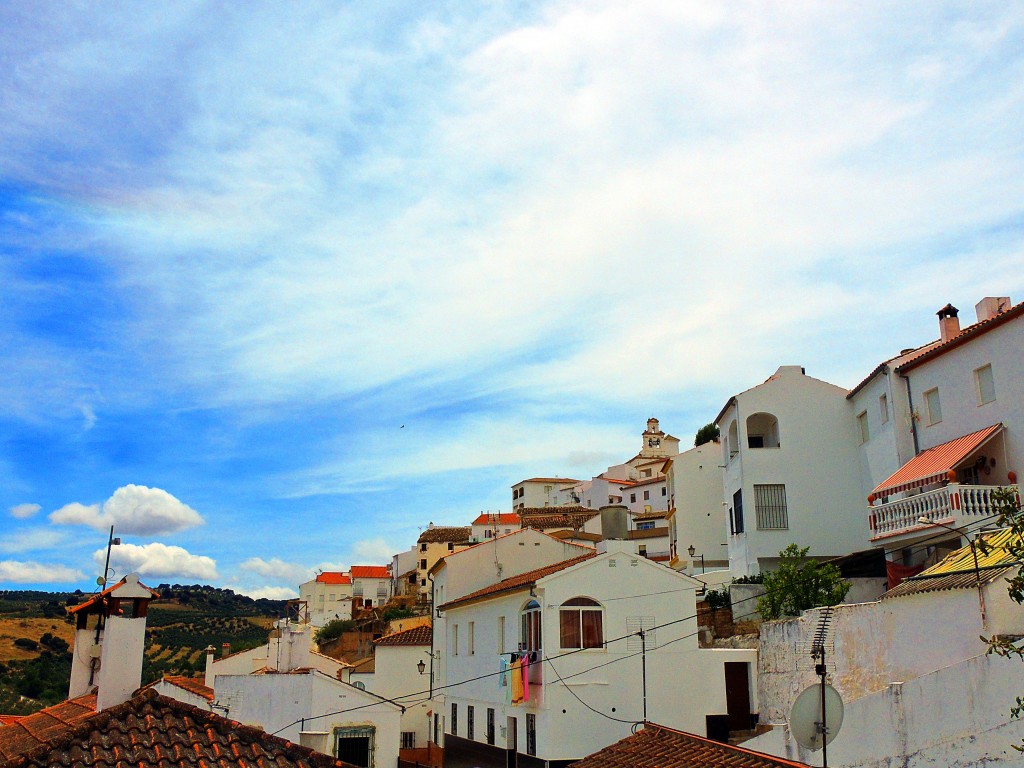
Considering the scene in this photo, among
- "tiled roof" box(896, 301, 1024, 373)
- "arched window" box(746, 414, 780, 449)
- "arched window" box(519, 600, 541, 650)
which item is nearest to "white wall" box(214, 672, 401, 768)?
"arched window" box(519, 600, 541, 650)

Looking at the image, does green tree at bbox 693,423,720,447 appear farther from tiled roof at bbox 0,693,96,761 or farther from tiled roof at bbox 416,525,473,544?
tiled roof at bbox 0,693,96,761

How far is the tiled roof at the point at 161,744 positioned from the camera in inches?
334

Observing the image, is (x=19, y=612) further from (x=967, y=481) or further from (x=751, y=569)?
(x=967, y=481)

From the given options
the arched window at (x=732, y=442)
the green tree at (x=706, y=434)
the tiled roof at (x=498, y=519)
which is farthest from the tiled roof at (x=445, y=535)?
the arched window at (x=732, y=442)

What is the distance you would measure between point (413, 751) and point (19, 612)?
5701cm

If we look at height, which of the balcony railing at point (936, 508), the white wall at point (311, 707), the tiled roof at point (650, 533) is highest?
the tiled roof at point (650, 533)

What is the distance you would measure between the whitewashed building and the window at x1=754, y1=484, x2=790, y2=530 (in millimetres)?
40

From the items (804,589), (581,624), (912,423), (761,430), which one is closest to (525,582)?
(581,624)

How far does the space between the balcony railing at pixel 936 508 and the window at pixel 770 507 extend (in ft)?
22.9

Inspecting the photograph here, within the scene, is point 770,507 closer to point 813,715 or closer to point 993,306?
point 993,306

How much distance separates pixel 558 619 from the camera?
28406 mm

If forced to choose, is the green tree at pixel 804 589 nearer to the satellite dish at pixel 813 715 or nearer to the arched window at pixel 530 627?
the arched window at pixel 530 627

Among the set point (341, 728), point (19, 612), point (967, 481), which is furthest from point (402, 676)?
point (19, 612)

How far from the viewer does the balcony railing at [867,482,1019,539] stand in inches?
965
